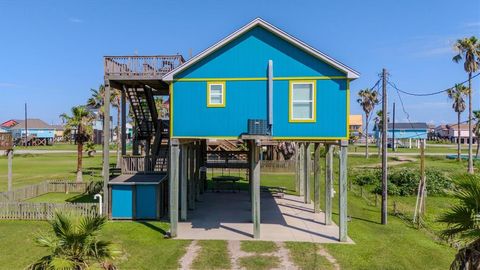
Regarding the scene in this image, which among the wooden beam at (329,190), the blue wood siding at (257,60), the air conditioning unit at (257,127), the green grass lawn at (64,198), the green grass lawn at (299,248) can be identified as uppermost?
the blue wood siding at (257,60)

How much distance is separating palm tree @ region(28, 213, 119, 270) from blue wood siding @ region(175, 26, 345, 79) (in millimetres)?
10896

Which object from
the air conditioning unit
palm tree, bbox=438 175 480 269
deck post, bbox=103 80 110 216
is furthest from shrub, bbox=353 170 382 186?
palm tree, bbox=438 175 480 269

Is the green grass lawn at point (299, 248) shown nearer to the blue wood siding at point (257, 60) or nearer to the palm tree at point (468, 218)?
the palm tree at point (468, 218)

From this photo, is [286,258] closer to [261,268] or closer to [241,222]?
[261,268]

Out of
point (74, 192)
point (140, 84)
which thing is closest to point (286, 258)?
point (140, 84)

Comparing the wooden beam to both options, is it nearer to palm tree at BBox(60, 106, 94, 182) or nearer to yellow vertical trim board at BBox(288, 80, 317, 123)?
yellow vertical trim board at BBox(288, 80, 317, 123)

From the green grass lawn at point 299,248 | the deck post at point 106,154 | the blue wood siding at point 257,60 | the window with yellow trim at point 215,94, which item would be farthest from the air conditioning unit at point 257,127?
the deck post at point 106,154

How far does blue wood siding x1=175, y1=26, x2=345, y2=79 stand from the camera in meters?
17.1

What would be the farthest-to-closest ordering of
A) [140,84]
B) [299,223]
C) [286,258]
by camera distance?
1. [140,84]
2. [299,223]
3. [286,258]

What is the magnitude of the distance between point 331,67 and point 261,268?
9375mm

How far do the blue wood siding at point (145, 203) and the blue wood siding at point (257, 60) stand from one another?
6813 mm

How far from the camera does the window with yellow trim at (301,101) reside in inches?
672

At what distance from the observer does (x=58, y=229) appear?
7.81m

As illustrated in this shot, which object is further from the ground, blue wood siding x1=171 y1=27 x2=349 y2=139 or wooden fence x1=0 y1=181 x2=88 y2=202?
blue wood siding x1=171 y1=27 x2=349 y2=139
